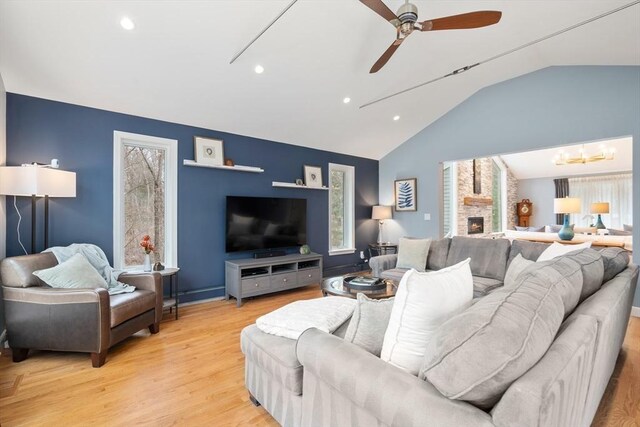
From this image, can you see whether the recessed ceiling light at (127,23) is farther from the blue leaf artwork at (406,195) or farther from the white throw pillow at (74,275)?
the blue leaf artwork at (406,195)

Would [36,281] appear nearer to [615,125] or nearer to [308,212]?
[308,212]

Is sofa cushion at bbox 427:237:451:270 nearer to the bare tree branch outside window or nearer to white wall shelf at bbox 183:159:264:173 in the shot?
white wall shelf at bbox 183:159:264:173

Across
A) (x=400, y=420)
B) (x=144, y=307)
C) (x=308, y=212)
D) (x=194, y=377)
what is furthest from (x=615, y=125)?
(x=144, y=307)

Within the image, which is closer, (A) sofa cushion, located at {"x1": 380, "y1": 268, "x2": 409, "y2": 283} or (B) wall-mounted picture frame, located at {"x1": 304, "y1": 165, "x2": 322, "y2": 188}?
(A) sofa cushion, located at {"x1": 380, "y1": 268, "x2": 409, "y2": 283}

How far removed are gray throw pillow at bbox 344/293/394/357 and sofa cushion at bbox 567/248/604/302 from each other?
39.4 inches

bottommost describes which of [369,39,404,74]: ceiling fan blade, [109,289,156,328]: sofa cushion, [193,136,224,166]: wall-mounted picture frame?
[109,289,156,328]: sofa cushion

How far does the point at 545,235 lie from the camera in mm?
5754

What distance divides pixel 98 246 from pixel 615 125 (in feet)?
20.6

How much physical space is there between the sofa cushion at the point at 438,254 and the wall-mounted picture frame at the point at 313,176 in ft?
7.22

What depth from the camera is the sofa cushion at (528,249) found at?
334 cm

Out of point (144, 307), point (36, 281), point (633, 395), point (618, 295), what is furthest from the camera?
point (144, 307)

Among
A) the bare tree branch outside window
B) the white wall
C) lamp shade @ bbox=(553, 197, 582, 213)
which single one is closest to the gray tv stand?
the bare tree branch outside window

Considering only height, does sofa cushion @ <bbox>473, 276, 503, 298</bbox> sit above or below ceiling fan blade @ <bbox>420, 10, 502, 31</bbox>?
below

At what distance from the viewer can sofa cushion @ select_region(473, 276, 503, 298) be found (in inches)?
125
